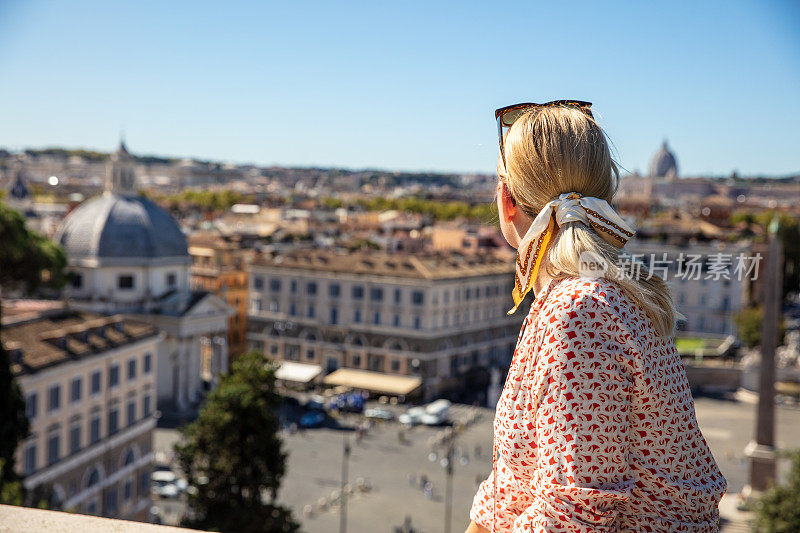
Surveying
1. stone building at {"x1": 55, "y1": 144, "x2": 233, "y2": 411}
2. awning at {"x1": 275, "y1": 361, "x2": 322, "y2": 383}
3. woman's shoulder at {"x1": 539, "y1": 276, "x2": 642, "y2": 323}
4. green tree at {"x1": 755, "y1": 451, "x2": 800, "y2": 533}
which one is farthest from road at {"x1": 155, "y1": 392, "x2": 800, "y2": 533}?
woman's shoulder at {"x1": 539, "y1": 276, "x2": 642, "y2": 323}

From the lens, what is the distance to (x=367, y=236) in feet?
199

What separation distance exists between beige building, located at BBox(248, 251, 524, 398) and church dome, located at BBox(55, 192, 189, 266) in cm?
521

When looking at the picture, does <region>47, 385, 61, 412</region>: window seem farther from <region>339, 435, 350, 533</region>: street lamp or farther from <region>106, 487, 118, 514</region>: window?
<region>339, 435, 350, 533</region>: street lamp

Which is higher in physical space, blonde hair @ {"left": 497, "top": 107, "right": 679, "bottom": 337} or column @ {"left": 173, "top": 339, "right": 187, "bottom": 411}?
blonde hair @ {"left": 497, "top": 107, "right": 679, "bottom": 337}

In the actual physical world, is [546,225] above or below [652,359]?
above

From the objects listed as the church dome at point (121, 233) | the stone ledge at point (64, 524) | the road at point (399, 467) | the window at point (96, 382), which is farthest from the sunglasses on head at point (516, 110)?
the church dome at point (121, 233)

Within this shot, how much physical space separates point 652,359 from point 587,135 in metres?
0.48

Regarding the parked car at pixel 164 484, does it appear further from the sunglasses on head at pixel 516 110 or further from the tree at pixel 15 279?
the sunglasses on head at pixel 516 110

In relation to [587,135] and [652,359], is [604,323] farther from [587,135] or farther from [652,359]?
[587,135]

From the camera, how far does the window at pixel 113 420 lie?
2114 centimetres

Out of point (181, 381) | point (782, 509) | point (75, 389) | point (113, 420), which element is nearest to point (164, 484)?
point (113, 420)

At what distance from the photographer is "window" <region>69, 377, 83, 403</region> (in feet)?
63.6

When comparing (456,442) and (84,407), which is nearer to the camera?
(84,407)

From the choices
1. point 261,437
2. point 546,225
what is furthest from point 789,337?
point 546,225
